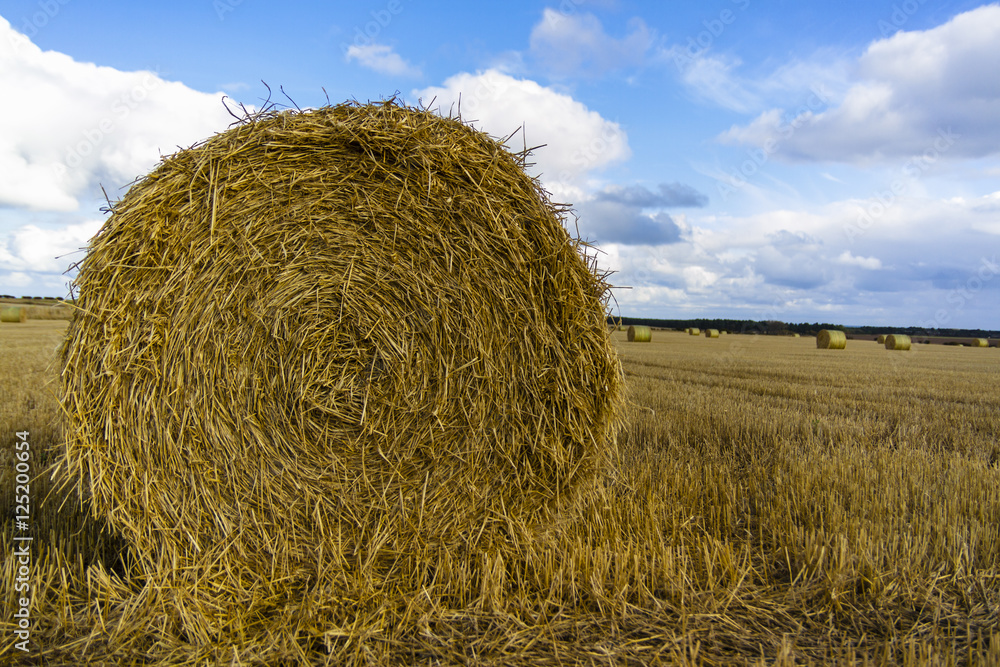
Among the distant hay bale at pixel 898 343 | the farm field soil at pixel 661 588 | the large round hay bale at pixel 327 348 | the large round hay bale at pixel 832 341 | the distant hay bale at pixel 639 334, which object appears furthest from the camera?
the distant hay bale at pixel 639 334

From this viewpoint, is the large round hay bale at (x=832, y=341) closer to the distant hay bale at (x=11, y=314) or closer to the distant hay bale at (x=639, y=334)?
the distant hay bale at (x=639, y=334)

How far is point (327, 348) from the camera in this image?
2.83m

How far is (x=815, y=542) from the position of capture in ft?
10.2

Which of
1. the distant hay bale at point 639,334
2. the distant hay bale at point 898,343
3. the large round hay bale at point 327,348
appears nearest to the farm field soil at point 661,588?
the large round hay bale at point 327,348

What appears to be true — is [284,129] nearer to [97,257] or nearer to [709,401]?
[97,257]

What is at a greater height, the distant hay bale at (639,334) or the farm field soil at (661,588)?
the distant hay bale at (639,334)

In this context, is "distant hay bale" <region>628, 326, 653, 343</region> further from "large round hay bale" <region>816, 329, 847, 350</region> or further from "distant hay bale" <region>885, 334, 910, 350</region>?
"distant hay bale" <region>885, 334, 910, 350</region>

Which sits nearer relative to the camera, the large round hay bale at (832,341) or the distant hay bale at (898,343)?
the large round hay bale at (832,341)

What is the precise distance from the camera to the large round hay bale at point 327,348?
2.71 metres

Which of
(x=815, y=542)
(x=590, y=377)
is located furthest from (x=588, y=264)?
(x=815, y=542)

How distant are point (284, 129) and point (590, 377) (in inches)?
74.9

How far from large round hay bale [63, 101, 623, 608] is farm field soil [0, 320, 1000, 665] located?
0.27 meters

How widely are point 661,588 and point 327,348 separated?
198 cm

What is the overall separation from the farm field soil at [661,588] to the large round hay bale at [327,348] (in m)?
0.27
